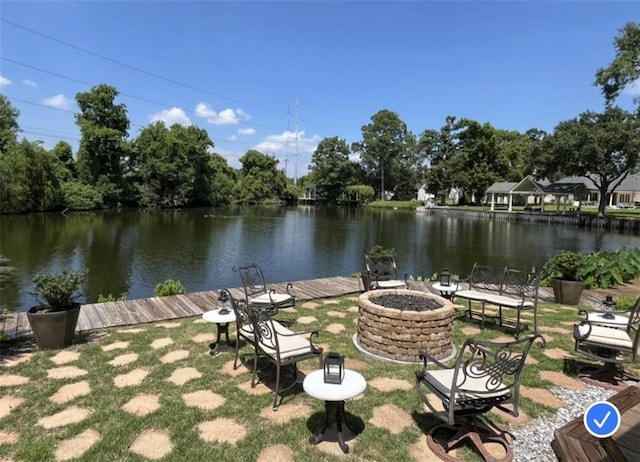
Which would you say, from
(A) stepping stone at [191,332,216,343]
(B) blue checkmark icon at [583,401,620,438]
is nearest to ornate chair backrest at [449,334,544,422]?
(B) blue checkmark icon at [583,401,620,438]

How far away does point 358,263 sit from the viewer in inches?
621

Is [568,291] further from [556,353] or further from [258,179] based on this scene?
[258,179]

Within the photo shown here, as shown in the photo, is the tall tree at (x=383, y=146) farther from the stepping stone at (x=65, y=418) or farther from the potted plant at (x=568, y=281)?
the stepping stone at (x=65, y=418)

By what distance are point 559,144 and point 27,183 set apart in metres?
44.1

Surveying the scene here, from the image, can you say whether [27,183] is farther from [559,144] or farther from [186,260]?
[559,144]

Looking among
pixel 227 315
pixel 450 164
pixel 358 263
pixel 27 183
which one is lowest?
pixel 358 263

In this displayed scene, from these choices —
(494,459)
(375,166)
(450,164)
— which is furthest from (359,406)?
(375,166)

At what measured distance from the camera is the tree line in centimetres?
3062

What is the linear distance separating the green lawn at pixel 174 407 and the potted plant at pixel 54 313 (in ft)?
0.59

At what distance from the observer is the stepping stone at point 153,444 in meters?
2.60

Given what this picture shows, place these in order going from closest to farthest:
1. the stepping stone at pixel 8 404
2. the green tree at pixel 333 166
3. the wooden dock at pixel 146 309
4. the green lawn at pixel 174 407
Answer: the green lawn at pixel 174 407, the stepping stone at pixel 8 404, the wooden dock at pixel 146 309, the green tree at pixel 333 166

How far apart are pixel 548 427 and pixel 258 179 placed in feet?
202

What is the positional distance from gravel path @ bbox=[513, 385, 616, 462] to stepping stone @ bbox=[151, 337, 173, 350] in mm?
3846

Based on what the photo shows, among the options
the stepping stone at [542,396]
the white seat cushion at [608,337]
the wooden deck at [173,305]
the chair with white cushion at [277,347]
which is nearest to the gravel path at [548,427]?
the stepping stone at [542,396]
